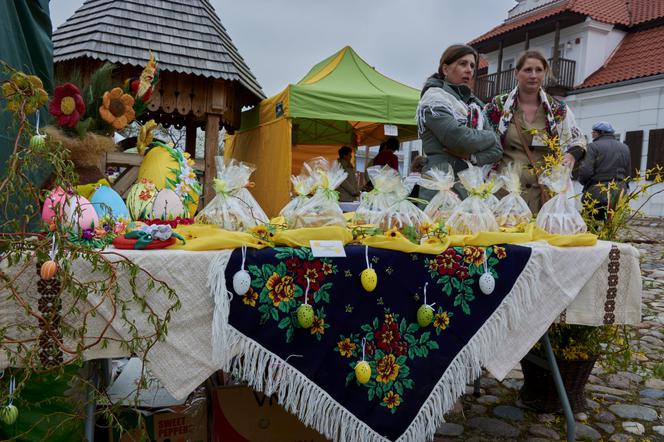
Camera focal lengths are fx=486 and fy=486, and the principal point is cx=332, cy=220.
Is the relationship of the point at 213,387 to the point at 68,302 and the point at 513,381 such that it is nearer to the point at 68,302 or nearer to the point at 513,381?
the point at 68,302

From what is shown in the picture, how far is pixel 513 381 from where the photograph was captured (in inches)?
116

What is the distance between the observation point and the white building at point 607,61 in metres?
13.9

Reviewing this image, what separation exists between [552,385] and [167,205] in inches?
81.9

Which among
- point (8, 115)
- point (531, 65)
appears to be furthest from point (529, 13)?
point (8, 115)

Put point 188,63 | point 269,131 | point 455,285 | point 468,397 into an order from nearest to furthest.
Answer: point 455,285 → point 468,397 → point 188,63 → point 269,131

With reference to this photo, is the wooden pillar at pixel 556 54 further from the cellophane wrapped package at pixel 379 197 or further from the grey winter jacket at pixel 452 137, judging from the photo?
the cellophane wrapped package at pixel 379 197

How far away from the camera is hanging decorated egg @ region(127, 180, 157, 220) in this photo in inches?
72.3

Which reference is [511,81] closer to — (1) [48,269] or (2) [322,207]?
(2) [322,207]

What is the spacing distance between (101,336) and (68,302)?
0.54ft

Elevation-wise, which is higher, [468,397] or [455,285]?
[455,285]

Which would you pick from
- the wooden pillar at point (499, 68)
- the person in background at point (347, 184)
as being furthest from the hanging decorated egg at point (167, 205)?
the wooden pillar at point (499, 68)

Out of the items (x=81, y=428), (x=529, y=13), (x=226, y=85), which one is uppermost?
(x=529, y=13)

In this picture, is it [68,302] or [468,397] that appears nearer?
[68,302]

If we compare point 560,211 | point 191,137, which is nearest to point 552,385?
point 560,211
